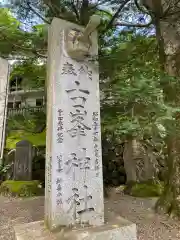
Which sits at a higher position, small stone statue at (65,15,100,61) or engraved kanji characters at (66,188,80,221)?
small stone statue at (65,15,100,61)

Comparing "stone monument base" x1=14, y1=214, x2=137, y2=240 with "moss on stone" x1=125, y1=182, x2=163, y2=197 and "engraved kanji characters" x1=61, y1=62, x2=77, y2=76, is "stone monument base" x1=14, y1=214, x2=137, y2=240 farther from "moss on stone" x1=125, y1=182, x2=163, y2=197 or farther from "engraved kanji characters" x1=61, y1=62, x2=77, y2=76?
"moss on stone" x1=125, y1=182, x2=163, y2=197

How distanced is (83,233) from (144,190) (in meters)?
3.71

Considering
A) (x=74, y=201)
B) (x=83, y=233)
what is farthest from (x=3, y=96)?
(x=83, y=233)

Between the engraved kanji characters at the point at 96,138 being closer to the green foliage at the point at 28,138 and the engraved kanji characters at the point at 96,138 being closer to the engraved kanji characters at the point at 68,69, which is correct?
the engraved kanji characters at the point at 68,69

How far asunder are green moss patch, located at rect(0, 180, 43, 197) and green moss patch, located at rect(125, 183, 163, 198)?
7.67 ft

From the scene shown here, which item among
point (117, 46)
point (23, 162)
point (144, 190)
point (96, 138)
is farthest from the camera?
point (23, 162)

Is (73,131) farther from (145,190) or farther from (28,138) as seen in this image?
(28,138)

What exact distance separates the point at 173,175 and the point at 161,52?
2164 mm

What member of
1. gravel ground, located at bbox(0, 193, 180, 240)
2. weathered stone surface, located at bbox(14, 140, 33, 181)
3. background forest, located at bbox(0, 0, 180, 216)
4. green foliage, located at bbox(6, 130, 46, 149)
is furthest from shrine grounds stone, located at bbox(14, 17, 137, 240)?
green foliage, located at bbox(6, 130, 46, 149)

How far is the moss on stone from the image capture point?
5221 mm

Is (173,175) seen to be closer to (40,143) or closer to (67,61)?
(67,61)

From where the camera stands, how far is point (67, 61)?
238cm

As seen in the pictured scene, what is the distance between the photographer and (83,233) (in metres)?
1.94

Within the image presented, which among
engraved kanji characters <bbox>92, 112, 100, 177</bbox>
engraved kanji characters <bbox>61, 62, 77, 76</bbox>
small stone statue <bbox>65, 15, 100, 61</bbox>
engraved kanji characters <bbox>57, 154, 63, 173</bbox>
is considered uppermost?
small stone statue <bbox>65, 15, 100, 61</bbox>
